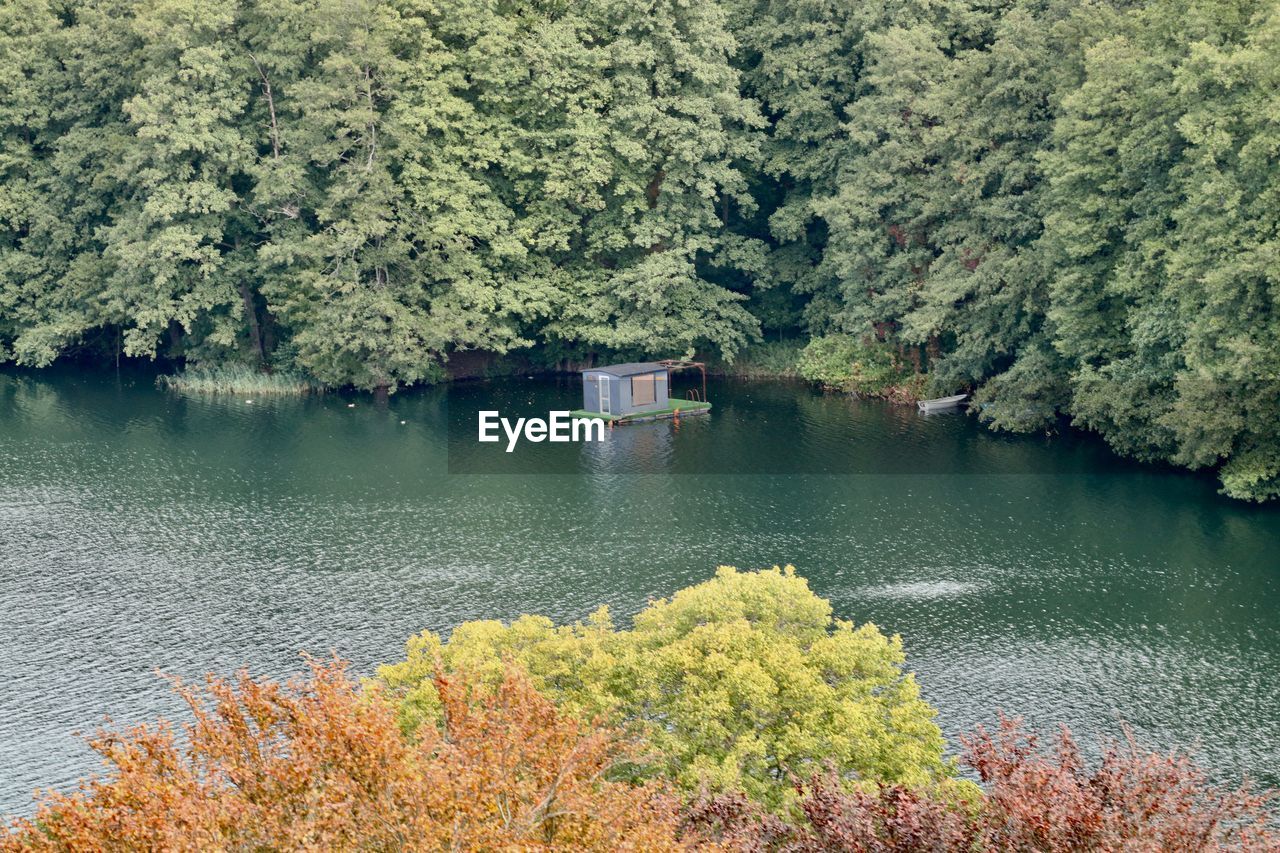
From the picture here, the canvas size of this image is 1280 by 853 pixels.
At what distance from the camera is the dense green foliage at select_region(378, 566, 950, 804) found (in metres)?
29.8

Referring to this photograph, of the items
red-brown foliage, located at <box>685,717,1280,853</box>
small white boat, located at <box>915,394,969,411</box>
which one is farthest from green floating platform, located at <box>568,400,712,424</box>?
red-brown foliage, located at <box>685,717,1280,853</box>

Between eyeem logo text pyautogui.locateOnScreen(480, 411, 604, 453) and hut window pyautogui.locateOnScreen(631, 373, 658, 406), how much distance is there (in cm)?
247

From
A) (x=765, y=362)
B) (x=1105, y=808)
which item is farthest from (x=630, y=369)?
(x=1105, y=808)

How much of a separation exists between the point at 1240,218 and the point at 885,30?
83.6ft

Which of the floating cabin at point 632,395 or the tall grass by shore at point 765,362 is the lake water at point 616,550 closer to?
the floating cabin at point 632,395

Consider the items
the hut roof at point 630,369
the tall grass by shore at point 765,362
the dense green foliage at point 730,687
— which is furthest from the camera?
the tall grass by shore at point 765,362

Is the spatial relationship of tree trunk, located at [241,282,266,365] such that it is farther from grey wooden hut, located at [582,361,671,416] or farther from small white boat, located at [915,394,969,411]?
small white boat, located at [915,394,969,411]

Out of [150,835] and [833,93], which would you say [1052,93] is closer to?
[833,93]

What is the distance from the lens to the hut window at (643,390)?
73.1 metres

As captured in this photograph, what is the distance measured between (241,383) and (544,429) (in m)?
18.5

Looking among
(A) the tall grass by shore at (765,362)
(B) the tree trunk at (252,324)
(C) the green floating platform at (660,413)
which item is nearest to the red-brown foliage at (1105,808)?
(C) the green floating platform at (660,413)

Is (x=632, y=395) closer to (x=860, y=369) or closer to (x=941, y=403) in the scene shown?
(x=860, y=369)

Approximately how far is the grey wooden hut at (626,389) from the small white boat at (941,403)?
11908 millimetres

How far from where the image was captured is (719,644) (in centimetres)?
3134
